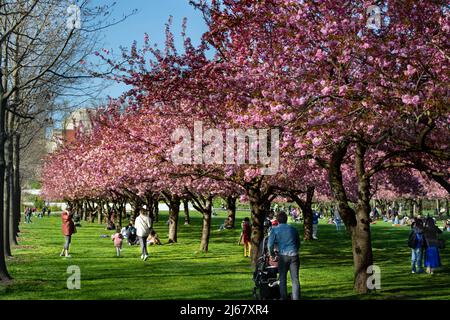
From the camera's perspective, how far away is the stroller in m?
12.3

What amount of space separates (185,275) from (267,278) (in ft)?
20.3

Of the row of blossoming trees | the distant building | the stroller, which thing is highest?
the distant building

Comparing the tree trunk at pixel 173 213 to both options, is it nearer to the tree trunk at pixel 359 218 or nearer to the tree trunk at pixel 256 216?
the tree trunk at pixel 256 216

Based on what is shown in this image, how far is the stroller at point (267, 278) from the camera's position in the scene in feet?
40.4

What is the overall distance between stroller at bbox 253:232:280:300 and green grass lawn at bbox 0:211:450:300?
127cm

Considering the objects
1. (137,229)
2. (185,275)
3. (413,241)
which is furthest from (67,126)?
(413,241)

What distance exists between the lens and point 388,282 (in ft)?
55.4

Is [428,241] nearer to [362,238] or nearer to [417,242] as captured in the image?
[417,242]

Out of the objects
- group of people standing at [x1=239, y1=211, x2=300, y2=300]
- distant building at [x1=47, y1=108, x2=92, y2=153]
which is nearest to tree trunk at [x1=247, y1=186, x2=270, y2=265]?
group of people standing at [x1=239, y1=211, x2=300, y2=300]

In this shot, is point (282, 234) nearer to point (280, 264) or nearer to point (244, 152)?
point (280, 264)

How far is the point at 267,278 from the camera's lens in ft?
40.8

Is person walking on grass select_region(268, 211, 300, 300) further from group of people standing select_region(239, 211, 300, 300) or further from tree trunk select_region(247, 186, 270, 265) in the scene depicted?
tree trunk select_region(247, 186, 270, 265)

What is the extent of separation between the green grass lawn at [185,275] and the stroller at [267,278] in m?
1.27

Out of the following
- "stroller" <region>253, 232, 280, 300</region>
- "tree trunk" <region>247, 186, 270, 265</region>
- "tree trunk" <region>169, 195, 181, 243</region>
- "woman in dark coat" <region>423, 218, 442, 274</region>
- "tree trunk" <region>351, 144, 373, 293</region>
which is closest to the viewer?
"stroller" <region>253, 232, 280, 300</region>
